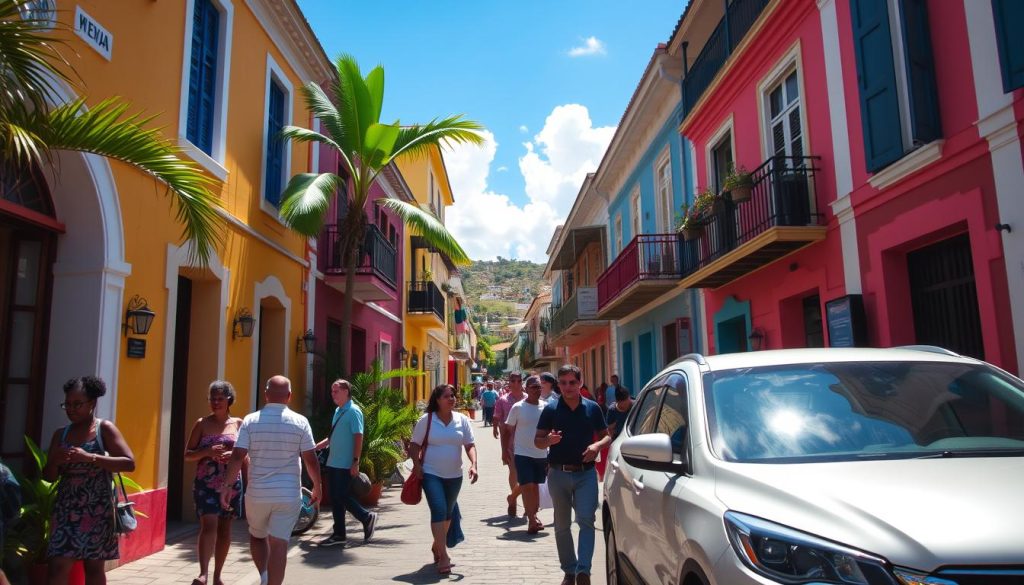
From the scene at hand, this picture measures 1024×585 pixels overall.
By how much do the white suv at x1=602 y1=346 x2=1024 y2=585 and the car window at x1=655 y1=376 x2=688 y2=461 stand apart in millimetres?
14

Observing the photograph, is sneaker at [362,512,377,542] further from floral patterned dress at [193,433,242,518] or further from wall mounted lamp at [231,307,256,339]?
wall mounted lamp at [231,307,256,339]

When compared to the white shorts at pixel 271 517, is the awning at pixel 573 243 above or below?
above

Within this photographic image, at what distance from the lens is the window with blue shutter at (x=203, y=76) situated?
9.55 meters

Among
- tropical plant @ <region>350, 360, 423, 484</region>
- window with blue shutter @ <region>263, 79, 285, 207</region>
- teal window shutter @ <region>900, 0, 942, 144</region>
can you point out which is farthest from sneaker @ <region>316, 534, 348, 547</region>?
teal window shutter @ <region>900, 0, 942, 144</region>

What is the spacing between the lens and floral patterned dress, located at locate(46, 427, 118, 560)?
191 inches

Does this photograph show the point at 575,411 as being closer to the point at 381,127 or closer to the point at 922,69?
the point at 922,69

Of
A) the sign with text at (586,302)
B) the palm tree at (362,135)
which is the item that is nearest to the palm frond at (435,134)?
the palm tree at (362,135)

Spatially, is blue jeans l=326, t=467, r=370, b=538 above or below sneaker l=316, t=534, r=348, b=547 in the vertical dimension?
above

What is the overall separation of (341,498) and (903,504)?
22.6ft

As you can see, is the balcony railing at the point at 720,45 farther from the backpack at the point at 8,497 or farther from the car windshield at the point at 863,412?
the backpack at the point at 8,497

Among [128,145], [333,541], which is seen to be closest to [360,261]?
[333,541]

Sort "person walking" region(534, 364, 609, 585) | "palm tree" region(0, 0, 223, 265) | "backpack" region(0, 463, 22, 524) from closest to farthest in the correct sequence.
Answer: "backpack" region(0, 463, 22, 524)
"palm tree" region(0, 0, 223, 265)
"person walking" region(534, 364, 609, 585)

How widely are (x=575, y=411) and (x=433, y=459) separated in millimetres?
1619

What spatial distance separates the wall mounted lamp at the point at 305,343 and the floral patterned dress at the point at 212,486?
6837 mm
